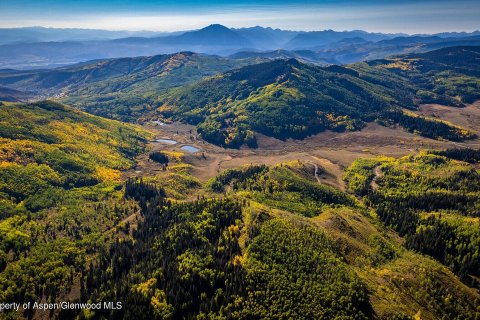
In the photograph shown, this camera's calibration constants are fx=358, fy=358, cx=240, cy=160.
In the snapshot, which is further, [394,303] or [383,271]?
[383,271]

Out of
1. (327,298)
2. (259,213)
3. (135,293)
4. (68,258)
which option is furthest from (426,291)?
(68,258)

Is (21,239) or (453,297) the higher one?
(21,239)

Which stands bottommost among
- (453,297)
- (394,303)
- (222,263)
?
(453,297)

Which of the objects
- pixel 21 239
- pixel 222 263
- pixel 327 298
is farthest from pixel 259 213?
pixel 21 239

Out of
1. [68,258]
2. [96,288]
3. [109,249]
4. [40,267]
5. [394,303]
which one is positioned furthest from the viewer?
[109,249]

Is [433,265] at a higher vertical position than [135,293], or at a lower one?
lower

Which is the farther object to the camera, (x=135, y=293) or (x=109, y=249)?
(x=109, y=249)

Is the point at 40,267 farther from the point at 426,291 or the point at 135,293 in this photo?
the point at 426,291

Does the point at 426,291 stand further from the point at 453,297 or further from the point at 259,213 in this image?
the point at 259,213

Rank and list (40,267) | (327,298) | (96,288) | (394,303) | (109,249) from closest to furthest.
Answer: (327,298)
(394,303)
(96,288)
(40,267)
(109,249)
